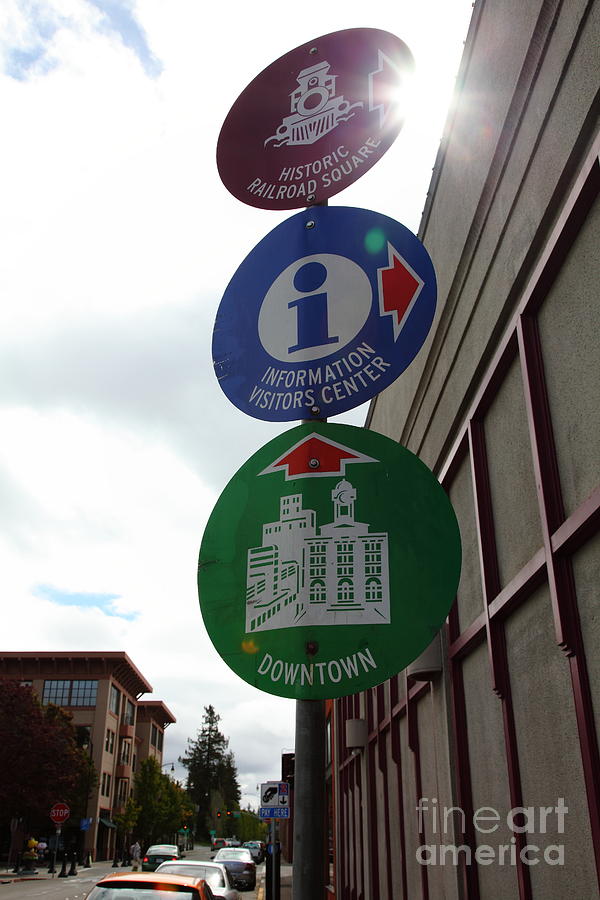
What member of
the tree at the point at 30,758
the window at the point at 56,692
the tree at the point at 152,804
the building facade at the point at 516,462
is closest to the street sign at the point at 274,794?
the building facade at the point at 516,462

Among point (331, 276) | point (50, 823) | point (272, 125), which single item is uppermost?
point (272, 125)

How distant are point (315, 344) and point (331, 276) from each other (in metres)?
0.35

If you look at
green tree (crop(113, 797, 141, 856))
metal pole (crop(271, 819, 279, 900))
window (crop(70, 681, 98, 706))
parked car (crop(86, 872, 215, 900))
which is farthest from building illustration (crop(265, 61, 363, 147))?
green tree (crop(113, 797, 141, 856))

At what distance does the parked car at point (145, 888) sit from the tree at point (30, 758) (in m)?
35.1

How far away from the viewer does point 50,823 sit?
166 ft

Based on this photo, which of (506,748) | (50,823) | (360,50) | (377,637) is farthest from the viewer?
(50,823)

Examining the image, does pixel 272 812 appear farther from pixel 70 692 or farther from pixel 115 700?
pixel 115 700

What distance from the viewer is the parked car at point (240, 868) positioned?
998 inches

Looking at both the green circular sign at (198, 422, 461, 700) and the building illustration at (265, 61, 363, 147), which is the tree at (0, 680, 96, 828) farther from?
the green circular sign at (198, 422, 461, 700)

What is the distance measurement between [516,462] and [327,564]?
2226 mm

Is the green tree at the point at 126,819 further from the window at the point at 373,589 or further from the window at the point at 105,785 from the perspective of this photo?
the window at the point at 373,589

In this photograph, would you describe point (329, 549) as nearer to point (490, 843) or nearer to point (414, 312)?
point (414, 312)

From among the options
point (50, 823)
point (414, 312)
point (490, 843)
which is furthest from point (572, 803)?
point (50, 823)

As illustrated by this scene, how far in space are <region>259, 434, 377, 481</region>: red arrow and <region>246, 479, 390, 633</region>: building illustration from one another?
11cm
